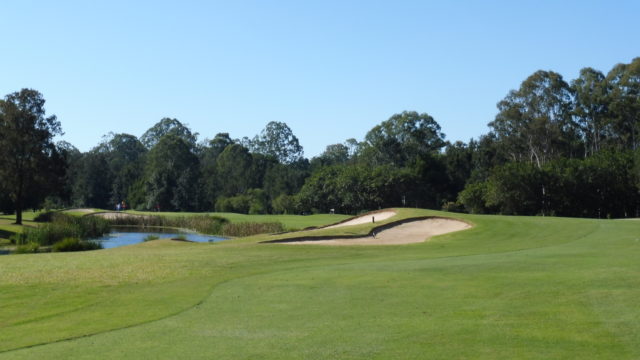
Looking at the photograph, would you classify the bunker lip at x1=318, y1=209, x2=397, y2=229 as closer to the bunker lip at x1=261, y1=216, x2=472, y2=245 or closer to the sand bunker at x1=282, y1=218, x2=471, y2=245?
the bunker lip at x1=261, y1=216, x2=472, y2=245

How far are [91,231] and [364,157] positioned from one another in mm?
59480

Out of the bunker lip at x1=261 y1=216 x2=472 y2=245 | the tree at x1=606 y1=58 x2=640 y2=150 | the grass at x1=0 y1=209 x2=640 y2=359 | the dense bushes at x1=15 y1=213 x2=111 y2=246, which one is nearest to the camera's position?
the grass at x1=0 y1=209 x2=640 y2=359

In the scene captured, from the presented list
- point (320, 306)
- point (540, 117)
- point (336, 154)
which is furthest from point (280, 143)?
point (320, 306)

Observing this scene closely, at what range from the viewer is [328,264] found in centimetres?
1945

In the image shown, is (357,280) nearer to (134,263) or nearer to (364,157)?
(134,263)

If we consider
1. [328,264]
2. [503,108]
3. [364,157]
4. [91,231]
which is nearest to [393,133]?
[364,157]

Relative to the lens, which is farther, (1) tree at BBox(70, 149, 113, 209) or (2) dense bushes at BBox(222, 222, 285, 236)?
(1) tree at BBox(70, 149, 113, 209)

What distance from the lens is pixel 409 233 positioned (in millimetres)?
33875

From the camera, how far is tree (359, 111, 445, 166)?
322 feet

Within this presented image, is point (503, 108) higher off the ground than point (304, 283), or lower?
higher

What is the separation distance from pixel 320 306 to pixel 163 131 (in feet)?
512

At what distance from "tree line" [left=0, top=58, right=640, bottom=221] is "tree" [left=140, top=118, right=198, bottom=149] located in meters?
22.9

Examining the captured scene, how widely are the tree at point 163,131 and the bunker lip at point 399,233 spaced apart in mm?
125504

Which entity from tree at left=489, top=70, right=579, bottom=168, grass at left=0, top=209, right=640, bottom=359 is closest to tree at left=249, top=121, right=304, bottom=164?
tree at left=489, top=70, right=579, bottom=168
